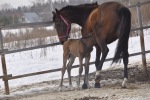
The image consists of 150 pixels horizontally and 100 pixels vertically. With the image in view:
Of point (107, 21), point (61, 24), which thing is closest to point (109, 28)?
point (107, 21)

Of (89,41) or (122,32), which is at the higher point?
(122,32)

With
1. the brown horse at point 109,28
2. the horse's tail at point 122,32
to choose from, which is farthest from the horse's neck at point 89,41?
the horse's tail at point 122,32

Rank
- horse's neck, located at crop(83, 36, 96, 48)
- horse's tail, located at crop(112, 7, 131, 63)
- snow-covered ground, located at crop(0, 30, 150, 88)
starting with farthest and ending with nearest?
snow-covered ground, located at crop(0, 30, 150, 88), horse's neck, located at crop(83, 36, 96, 48), horse's tail, located at crop(112, 7, 131, 63)

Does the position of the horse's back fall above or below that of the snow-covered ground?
above

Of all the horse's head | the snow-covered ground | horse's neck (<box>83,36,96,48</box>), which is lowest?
the snow-covered ground

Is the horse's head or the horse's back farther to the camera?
the horse's head

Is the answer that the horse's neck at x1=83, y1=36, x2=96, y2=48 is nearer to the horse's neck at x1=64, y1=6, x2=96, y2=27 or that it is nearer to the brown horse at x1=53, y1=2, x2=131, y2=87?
the brown horse at x1=53, y1=2, x2=131, y2=87

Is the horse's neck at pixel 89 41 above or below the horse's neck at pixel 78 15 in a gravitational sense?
below

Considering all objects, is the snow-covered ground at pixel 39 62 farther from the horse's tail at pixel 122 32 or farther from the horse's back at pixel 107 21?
the horse's tail at pixel 122 32

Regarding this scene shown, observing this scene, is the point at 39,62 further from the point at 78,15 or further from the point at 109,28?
the point at 109,28

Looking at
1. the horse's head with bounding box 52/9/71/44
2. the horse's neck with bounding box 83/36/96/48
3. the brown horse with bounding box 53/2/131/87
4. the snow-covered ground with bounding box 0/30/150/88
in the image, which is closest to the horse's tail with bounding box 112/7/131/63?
the brown horse with bounding box 53/2/131/87

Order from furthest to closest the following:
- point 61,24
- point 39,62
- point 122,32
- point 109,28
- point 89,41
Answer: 1. point 39,62
2. point 61,24
3. point 89,41
4. point 109,28
5. point 122,32

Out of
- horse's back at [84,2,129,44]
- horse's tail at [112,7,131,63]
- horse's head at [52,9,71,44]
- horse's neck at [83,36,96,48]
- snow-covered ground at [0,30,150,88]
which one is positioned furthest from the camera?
snow-covered ground at [0,30,150,88]

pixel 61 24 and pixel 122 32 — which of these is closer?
pixel 122 32
